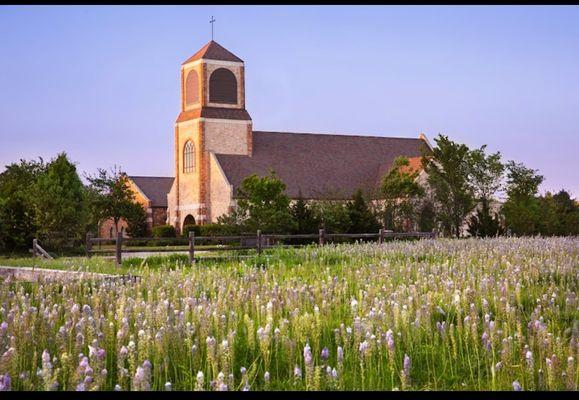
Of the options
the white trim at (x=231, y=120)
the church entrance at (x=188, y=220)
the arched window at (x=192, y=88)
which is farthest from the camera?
the church entrance at (x=188, y=220)

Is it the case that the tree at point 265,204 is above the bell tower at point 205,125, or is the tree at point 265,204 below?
below

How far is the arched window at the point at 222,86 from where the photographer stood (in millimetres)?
62875

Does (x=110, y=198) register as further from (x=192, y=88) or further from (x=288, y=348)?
(x=288, y=348)

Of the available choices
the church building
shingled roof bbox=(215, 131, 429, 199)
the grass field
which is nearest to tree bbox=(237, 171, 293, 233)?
shingled roof bbox=(215, 131, 429, 199)

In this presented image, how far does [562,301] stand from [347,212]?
29287 millimetres

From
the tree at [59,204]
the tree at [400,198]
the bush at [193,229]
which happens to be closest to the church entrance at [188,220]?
the bush at [193,229]

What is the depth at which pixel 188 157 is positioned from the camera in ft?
210

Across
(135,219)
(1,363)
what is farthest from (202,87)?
(1,363)

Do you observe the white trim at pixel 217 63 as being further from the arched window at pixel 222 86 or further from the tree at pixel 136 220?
the tree at pixel 136 220

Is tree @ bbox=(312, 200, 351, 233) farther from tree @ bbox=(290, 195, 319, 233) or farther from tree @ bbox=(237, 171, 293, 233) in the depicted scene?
tree @ bbox=(237, 171, 293, 233)

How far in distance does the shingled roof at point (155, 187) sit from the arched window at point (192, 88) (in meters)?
10.4

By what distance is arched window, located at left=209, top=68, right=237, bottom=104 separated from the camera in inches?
2475

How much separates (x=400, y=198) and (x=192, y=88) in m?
21.9

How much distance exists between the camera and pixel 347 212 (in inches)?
1580
